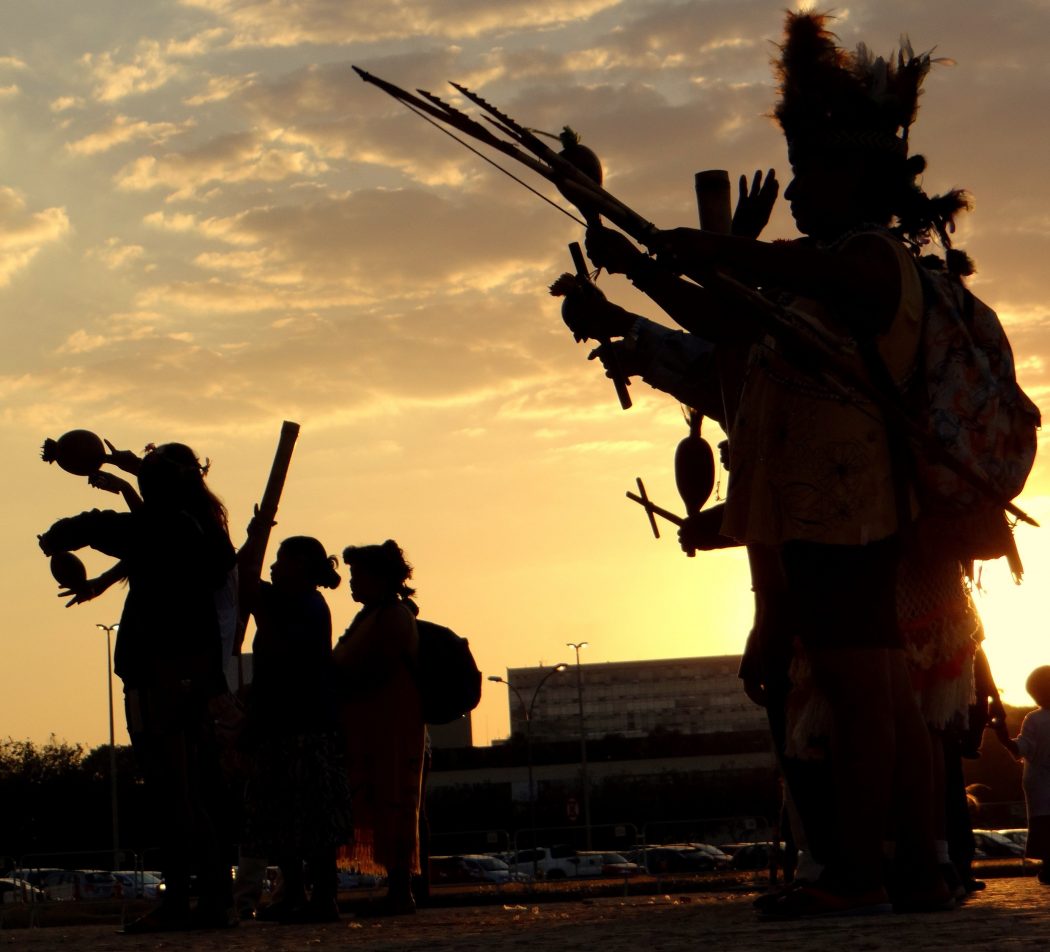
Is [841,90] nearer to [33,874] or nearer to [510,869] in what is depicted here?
[33,874]

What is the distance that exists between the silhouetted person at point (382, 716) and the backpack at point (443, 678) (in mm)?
58

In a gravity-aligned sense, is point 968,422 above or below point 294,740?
above

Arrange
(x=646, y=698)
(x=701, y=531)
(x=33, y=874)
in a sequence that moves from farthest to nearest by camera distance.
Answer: (x=646, y=698) < (x=33, y=874) < (x=701, y=531)

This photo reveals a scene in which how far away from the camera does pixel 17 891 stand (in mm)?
17219

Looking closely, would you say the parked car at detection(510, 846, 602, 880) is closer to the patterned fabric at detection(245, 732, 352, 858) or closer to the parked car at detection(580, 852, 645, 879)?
the parked car at detection(580, 852, 645, 879)

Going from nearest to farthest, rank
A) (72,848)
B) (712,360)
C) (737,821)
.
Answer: (712,360)
(737,821)
(72,848)

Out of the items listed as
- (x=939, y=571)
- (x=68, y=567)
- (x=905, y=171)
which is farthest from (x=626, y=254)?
(x=68, y=567)

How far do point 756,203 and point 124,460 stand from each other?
8.71 feet

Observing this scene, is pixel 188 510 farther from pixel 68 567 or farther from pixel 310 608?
pixel 310 608

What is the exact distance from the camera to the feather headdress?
5.15m

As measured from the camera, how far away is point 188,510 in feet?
22.7

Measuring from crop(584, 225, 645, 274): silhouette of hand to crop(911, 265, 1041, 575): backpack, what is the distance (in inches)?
30.5

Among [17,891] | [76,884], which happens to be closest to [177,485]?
[17,891]

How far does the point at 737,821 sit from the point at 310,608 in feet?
55.2
